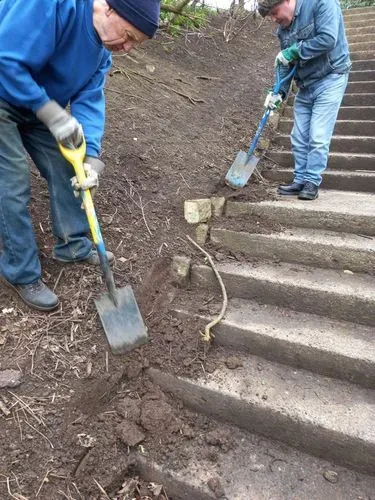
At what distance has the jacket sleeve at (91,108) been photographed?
7.59ft

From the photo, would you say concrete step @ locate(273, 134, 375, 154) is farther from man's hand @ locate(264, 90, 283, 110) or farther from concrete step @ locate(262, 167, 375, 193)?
man's hand @ locate(264, 90, 283, 110)

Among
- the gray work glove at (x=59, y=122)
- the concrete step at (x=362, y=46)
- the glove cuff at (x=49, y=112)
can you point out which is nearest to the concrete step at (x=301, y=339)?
the gray work glove at (x=59, y=122)

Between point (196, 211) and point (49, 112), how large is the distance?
1.40 meters

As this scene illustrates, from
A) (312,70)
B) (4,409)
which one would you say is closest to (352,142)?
(312,70)

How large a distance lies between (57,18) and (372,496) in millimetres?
2609

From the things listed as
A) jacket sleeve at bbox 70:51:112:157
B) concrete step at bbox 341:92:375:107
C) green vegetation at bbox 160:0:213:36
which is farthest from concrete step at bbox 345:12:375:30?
jacket sleeve at bbox 70:51:112:157

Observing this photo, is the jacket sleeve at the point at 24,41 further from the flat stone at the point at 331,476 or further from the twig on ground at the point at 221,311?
the flat stone at the point at 331,476

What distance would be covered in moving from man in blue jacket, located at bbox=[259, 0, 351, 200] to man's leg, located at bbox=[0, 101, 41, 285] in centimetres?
224

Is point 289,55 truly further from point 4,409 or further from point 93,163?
point 4,409

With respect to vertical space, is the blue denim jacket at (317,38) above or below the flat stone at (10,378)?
above

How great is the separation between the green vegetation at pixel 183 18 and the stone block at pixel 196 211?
4524 millimetres

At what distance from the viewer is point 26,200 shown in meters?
2.16

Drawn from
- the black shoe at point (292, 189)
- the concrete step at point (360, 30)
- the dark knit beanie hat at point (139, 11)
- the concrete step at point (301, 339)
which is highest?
the dark knit beanie hat at point (139, 11)

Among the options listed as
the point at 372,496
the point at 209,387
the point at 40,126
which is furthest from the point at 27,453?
the point at 40,126
